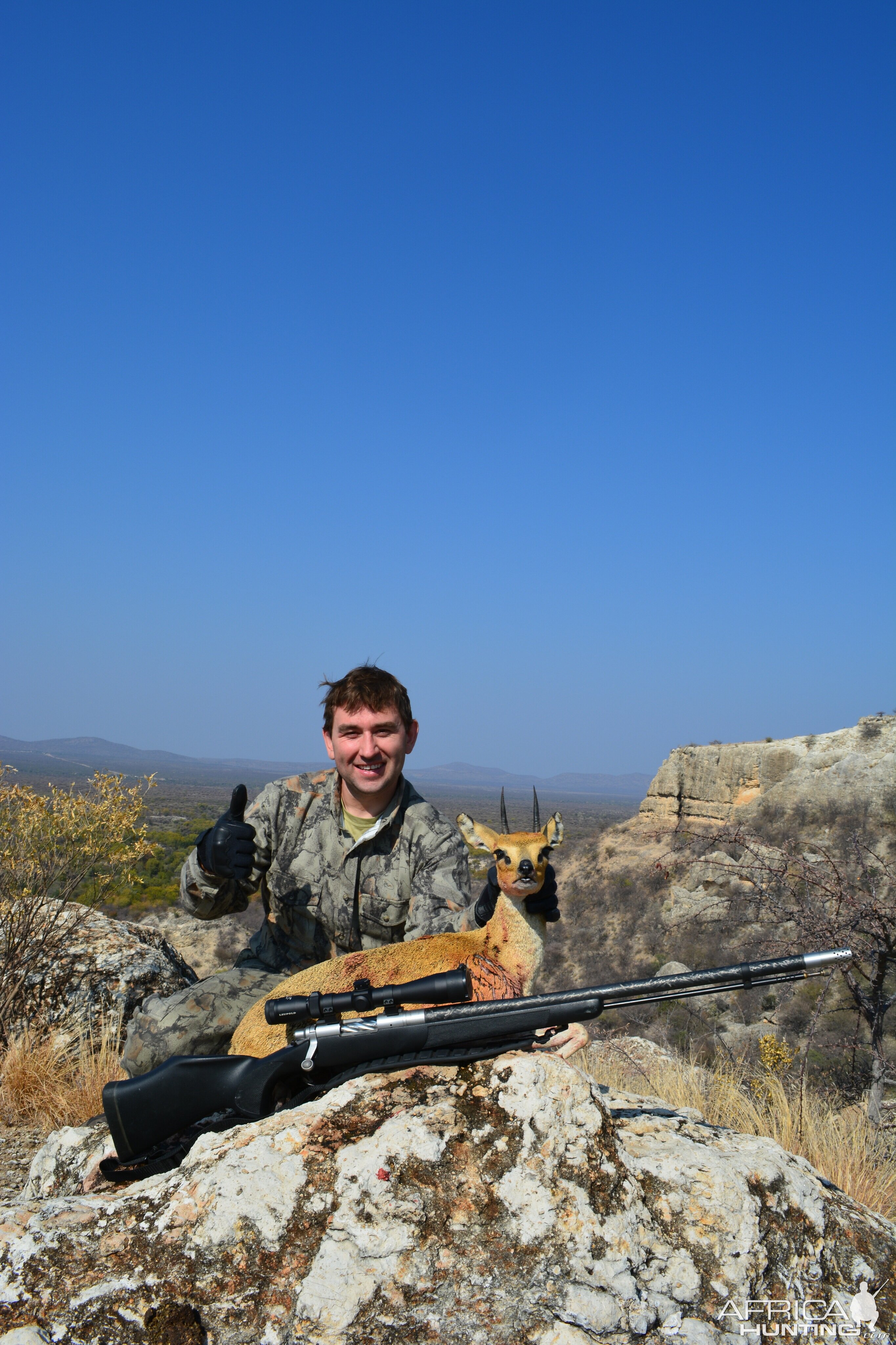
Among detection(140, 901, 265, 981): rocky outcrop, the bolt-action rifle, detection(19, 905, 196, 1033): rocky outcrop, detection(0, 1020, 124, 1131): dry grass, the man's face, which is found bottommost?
detection(140, 901, 265, 981): rocky outcrop

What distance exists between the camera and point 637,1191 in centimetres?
271

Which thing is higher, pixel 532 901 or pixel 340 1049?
pixel 532 901

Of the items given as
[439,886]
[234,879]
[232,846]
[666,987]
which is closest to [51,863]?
[234,879]

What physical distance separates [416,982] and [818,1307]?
1708mm

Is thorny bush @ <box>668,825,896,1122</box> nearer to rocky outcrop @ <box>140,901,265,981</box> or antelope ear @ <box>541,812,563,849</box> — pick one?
antelope ear @ <box>541,812,563,849</box>

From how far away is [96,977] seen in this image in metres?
6.69

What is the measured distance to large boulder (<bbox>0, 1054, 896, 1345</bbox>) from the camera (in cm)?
226

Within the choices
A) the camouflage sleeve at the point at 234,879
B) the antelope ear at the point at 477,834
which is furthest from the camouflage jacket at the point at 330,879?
the antelope ear at the point at 477,834

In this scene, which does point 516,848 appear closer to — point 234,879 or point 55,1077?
point 234,879

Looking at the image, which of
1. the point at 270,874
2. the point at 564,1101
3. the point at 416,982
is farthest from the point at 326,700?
the point at 564,1101

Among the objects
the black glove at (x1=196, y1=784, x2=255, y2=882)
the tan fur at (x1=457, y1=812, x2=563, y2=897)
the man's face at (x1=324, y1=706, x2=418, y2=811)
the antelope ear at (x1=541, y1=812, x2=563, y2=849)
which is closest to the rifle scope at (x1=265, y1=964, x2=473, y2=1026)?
the tan fur at (x1=457, y1=812, x2=563, y2=897)

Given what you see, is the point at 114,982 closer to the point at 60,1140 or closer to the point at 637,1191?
the point at 60,1140

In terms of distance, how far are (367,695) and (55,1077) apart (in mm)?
3517

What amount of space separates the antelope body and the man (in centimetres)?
59
